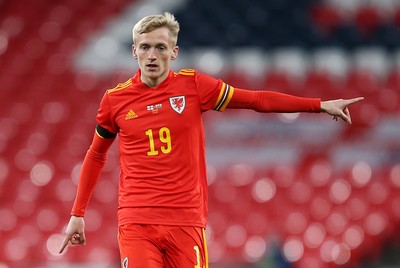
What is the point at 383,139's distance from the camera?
8.68 metres

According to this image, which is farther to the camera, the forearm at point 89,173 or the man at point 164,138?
the forearm at point 89,173

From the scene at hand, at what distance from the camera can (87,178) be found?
3.97m

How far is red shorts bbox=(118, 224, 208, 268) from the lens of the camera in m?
3.70

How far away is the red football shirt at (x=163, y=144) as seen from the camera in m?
3.79

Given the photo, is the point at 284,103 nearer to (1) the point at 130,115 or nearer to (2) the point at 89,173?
(1) the point at 130,115

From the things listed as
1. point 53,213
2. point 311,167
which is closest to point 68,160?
point 53,213

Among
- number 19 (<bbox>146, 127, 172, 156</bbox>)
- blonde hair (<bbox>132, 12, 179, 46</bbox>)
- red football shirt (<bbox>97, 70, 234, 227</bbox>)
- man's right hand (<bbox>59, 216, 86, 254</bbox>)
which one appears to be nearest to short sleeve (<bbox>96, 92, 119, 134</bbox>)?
red football shirt (<bbox>97, 70, 234, 227</bbox>)

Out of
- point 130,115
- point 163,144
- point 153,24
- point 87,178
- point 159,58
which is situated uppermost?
point 153,24

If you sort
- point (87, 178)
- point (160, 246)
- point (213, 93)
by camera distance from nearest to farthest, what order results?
point (160, 246), point (213, 93), point (87, 178)

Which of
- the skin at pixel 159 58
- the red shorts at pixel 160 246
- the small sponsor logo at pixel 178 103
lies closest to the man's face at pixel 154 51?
the skin at pixel 159 58

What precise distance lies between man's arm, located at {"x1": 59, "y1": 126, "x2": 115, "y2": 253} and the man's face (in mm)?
352

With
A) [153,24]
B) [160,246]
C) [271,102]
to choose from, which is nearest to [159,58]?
[153,24]

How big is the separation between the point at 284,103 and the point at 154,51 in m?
0.60

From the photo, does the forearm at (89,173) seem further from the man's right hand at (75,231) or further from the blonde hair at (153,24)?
the blonde hair at (153,24)
